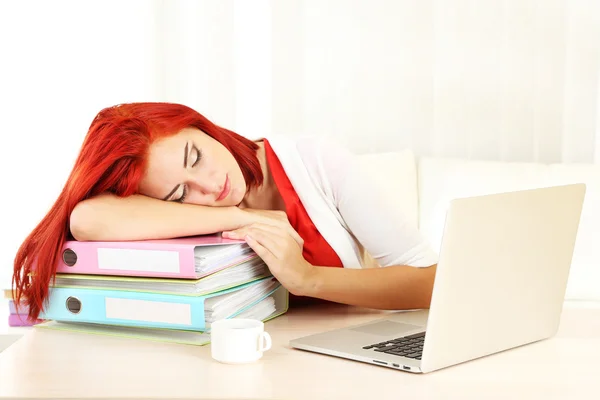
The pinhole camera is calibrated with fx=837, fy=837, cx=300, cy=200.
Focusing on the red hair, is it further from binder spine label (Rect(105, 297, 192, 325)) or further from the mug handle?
the mug handle

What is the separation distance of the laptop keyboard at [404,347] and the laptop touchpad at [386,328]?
0.18 ft

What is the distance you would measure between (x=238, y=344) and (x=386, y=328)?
0.30 meters

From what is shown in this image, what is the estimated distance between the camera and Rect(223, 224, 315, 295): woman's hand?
1.45 metres

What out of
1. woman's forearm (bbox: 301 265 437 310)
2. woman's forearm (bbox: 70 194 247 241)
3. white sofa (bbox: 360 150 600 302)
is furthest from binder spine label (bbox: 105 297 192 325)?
white sofa (bbox: 360 150 600 302)

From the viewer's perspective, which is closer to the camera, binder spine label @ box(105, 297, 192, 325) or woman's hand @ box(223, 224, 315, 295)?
binder spine label @ box(105, 297, 192, 325)

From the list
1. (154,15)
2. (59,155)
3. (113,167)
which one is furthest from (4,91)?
(113,167)

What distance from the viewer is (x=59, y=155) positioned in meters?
2.50

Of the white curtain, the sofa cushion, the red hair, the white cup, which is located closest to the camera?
the white cup

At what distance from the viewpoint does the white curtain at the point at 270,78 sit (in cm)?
245

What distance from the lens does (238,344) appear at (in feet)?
3.92

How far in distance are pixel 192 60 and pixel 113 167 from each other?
1.09 metres

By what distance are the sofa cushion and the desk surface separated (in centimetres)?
72

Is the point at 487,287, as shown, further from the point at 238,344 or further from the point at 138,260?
the point at 138,260

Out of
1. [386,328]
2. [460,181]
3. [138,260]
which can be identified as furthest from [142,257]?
[460,181]
